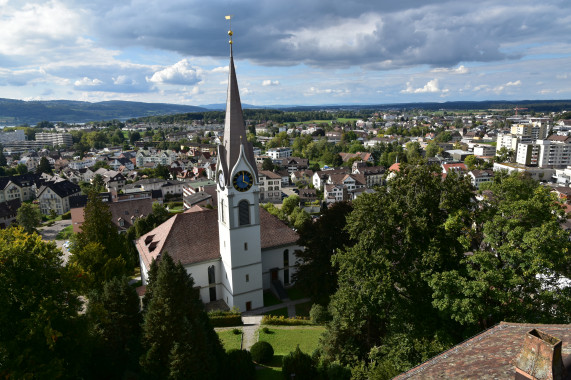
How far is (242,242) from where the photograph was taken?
119 feet

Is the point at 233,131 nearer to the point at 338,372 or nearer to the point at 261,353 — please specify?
the point at 261,353

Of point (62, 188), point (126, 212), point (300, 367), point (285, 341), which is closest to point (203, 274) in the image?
point (285, 341)

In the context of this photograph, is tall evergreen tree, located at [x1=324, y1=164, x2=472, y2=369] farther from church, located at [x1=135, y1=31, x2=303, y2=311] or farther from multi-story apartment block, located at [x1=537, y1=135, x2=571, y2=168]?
multi-story apartment block, located at [x1=537, y1=135, x2=571, y2=168]

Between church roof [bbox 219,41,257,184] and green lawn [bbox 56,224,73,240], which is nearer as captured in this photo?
church roof [bbox 219,41,257,184]

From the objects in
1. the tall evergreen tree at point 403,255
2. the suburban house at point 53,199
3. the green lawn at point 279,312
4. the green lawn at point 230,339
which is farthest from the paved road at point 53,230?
the tall evergreen tree at point 403,255

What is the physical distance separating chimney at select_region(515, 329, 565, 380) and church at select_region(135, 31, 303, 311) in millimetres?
26799

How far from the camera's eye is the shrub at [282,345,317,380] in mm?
23844

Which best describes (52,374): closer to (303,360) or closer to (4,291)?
(4,291)

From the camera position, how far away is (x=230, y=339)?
31625 mm

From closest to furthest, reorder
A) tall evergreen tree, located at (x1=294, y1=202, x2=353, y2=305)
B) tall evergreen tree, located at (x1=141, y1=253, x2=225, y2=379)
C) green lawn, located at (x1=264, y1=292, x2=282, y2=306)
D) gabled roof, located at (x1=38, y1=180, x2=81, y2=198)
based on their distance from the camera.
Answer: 1. tall evergreen tree, located at (x1=141, y1=253, x2=225, y2=379)
2. tall evergreen tree, located at (x1=294, y1=202, x2=353, y2=305)
3. green lawn, located at (x1=264, y1=292, x2=282, y2=306)
4. gabled roof, located at (x1=38, y1=180, x2=81, y2=198)

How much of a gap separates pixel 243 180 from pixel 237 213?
10.4 feet

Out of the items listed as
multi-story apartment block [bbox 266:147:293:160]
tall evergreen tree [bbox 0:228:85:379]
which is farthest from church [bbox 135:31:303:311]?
multi-story apartment block [bbox 266:147:293:160]

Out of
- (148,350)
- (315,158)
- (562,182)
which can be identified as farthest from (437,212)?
(315,158)

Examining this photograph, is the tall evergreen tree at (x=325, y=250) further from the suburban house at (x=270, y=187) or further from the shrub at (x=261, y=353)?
the suburban house at (x=270, y=187)
